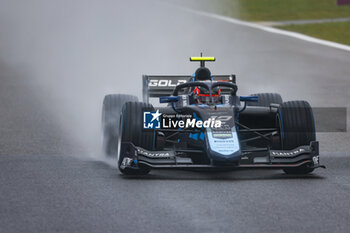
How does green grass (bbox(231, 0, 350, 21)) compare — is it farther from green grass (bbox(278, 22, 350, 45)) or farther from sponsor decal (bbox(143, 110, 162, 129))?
sponsor decal (bbox(143, 110, 162, 129))

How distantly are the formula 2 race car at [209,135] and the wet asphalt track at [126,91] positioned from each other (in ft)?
0.69

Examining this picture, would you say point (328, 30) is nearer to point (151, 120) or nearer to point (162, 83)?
point (162, 83)

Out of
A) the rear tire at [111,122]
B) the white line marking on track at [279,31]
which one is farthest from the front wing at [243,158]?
the white line marking on track at [279,31]

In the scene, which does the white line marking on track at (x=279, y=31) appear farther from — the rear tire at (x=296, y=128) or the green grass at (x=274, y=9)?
the rear tire at (x=296, y=128)

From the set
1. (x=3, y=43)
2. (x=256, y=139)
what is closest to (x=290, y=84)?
(x=256, y=139)

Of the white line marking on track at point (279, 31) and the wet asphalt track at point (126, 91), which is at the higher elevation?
the white line marking on track at point (279, 31)

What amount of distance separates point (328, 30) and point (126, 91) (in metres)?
13.2

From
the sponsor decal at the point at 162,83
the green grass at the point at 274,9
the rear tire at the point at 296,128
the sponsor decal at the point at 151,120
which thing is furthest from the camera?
the green grass at the point at 274,9

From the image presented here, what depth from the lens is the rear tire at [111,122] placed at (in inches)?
484

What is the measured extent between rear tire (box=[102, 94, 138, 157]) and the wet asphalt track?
0.24 metres

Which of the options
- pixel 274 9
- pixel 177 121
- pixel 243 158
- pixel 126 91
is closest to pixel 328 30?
pixel 274 9

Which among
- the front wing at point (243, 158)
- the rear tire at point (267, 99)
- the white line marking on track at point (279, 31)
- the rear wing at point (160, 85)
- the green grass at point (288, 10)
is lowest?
the front wing at point (243, 158)

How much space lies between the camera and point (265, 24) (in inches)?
1364

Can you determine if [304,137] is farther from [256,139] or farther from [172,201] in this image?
[172,201]
